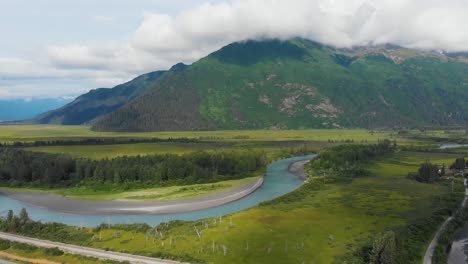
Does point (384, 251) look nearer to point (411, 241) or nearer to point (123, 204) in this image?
point (411, 241)

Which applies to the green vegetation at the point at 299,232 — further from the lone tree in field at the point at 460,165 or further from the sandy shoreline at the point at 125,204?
the lone tree in field at the point at 460,165

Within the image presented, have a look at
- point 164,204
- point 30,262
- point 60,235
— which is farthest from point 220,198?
point 30,262

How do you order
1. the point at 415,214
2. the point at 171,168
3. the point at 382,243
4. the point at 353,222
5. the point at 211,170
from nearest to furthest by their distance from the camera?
the point at 382,243 < the point at 353,222 < the point at 415,214 < the point at 171,168 < the point at 211,170

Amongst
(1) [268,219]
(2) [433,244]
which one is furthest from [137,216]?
(2) [433,244]

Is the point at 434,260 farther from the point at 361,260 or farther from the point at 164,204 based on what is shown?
the point at 164,204

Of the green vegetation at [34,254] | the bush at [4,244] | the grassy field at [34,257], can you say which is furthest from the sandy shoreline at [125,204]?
the grassy field at [34,257]

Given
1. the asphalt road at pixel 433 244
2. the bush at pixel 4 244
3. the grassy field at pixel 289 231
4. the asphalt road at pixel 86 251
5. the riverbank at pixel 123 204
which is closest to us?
the asphalt road at pixel 86 251
